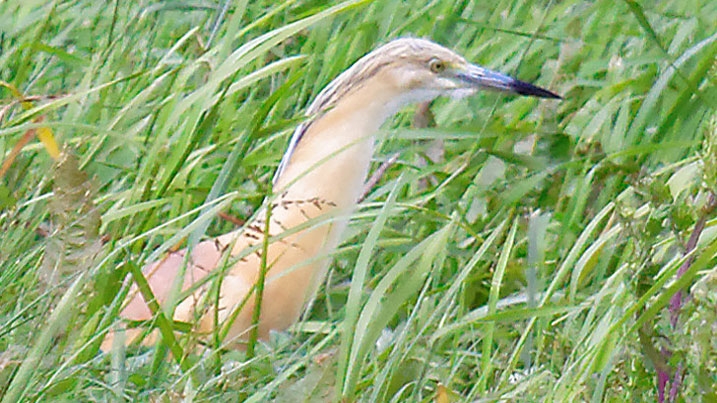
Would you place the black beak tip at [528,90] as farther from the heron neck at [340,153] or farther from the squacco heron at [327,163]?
the heron neck at [340,153]

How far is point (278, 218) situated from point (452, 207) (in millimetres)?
309

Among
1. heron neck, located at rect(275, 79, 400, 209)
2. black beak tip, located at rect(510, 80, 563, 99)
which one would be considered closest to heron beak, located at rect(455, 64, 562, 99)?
black beak tip, located at rect(510, 80, 563, 99)

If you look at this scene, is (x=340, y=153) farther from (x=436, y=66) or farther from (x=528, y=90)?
(x=528, y=90)

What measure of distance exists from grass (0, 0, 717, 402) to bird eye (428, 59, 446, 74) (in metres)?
0.17

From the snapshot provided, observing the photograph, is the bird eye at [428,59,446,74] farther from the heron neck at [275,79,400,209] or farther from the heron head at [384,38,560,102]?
the heron neck at [275,79,400,209]

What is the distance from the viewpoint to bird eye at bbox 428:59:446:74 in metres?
2.79

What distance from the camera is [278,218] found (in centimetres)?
271

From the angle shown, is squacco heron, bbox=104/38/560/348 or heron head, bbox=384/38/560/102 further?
heron head, bbox=384/38/560/102

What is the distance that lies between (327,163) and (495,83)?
0.36m

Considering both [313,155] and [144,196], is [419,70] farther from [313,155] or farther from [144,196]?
[144,196]

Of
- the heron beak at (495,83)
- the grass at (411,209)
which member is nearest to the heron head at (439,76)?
the heron beak at (495,83)

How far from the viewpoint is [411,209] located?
2.41m

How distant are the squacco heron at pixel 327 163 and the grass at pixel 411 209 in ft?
0.21

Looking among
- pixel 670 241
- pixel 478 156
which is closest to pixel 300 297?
pixel 478 156
